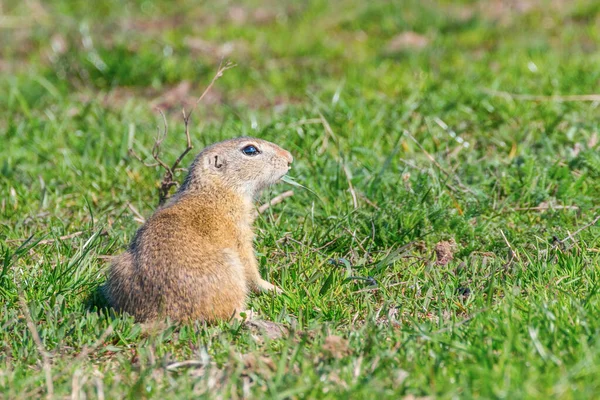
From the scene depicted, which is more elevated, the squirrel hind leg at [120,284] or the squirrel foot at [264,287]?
the squirrel hind leg at [120,284]

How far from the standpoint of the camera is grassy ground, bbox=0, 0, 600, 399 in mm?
3396

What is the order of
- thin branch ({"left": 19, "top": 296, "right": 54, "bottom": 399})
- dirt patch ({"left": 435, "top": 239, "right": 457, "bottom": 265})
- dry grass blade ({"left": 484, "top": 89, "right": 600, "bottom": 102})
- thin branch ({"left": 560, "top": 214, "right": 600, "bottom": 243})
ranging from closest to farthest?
thin branch ({"left": 19, "top": 296, "right": 54, "bottom": 399})
thin branch ({"left": 560, "top": 214, "right": 600, "bottom": 243})
dirt patch ({"left": 435, "top": 239, "right": 457, "bottom": 265})
dry grass blade ({"left": 484, "top": 89, "right": 600, "bottom": 102})

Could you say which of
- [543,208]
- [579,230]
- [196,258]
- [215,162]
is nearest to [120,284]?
[196,258]

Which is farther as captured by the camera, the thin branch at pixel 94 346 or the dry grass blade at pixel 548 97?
the dry grass blade at pixel 548 97

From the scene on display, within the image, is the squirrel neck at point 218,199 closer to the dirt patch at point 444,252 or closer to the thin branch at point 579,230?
the dirt patch at point 444,252

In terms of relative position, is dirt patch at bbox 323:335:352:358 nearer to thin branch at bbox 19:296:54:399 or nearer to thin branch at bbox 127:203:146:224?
thin branch at bbox 19:296:54:399

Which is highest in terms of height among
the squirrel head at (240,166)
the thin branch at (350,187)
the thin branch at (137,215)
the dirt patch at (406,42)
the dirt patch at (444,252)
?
the squirrel head at (240,166)

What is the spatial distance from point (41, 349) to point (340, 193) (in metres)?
2.28

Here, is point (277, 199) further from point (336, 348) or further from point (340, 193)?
point (336, 348)

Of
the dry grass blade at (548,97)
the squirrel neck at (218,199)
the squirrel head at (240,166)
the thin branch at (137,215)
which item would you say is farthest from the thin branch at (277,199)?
the dry grass blade at (548,97)

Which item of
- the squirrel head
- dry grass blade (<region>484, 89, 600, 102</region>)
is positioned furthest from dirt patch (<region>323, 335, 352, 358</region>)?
dry grass blade (<region>484, 89, 600, 102</region>)

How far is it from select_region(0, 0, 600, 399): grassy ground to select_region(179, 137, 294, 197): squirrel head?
0.31m

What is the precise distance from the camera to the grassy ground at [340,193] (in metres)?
3.40

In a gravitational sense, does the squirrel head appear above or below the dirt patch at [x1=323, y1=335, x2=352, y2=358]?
above
